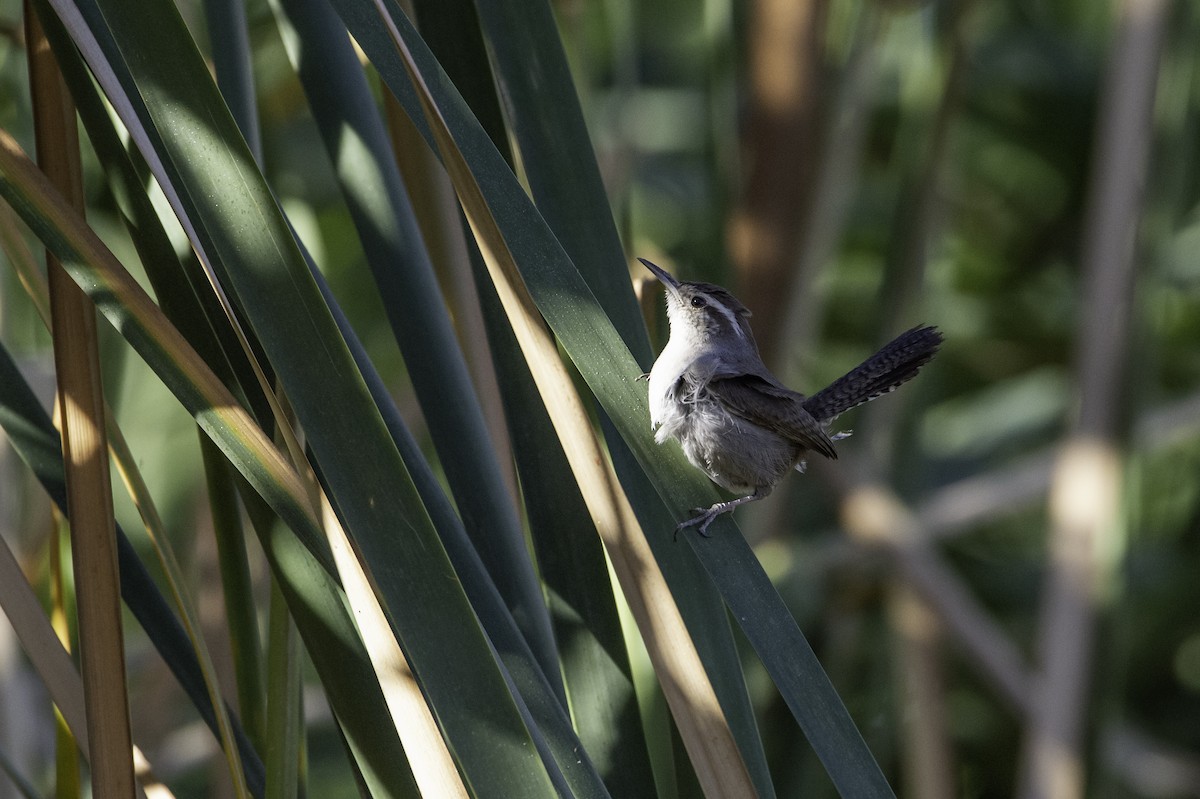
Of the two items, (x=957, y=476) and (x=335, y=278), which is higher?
(x=335, y=278)

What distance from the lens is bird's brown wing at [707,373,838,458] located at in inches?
63.7

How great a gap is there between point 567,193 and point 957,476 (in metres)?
2.84

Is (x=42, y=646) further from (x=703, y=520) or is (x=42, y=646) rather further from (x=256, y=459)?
(x=703, y=520)

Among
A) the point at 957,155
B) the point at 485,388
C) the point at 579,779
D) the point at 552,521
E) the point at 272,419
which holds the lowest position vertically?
→ the point at 579,779

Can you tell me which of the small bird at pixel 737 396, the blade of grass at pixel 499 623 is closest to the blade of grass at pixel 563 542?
the blade of grass at pixel 499 623

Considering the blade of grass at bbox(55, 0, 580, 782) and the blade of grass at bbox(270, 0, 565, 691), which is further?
the blade of grass at bbox(270, 0, 565, 691)

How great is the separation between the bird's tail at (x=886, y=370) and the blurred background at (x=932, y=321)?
1.27 feet

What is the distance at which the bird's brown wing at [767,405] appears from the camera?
5.31 feet

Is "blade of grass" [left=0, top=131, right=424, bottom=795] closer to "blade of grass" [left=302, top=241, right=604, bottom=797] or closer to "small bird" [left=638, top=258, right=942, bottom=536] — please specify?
"blade of grass" [left=302, top=241, right=604, bottom=797]

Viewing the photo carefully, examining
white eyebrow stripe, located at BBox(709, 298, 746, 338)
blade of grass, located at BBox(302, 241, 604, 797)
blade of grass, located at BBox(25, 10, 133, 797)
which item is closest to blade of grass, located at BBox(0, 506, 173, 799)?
blade of grass, located at BBox(25, 10, 133, 797)

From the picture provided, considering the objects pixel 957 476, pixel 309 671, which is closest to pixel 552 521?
pixel 309 671

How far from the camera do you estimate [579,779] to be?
2.68ft

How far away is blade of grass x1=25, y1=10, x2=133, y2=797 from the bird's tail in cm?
108

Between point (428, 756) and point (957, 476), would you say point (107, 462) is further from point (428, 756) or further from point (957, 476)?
point (957, 476)
